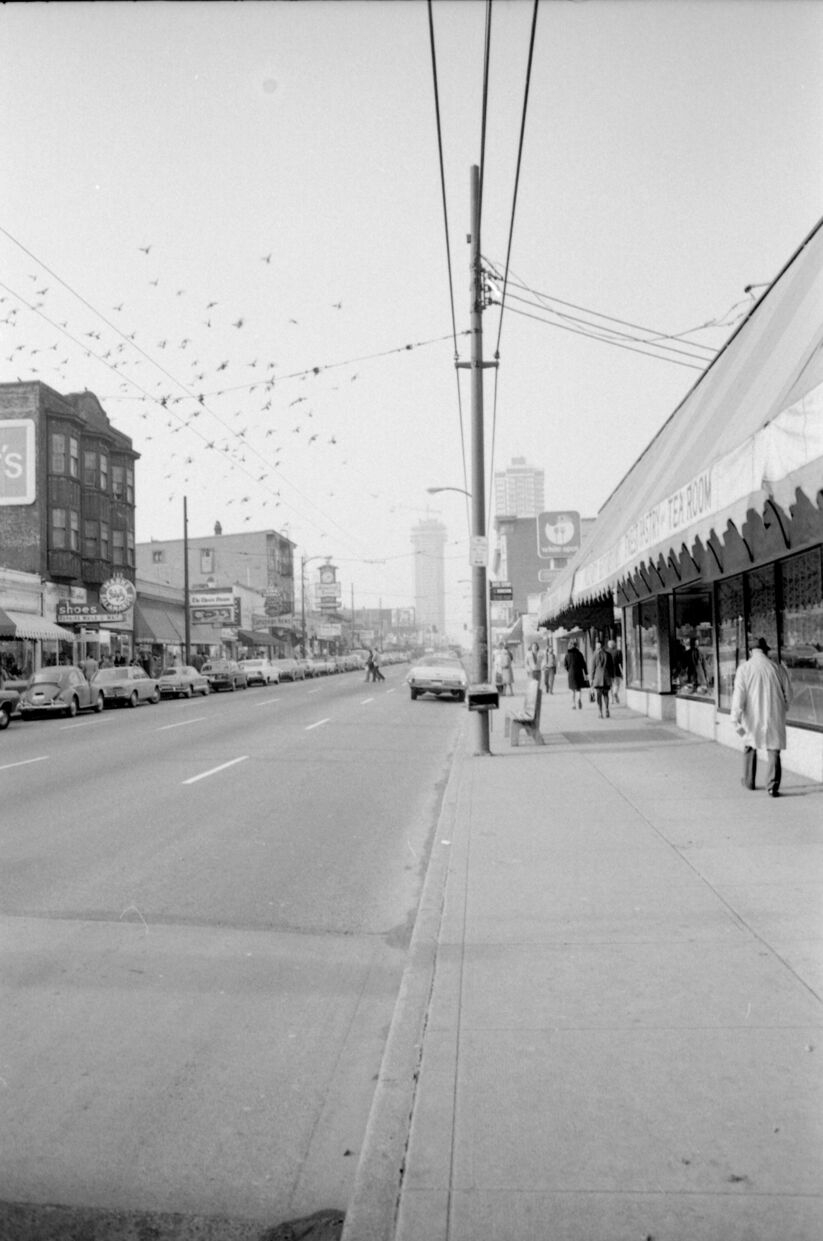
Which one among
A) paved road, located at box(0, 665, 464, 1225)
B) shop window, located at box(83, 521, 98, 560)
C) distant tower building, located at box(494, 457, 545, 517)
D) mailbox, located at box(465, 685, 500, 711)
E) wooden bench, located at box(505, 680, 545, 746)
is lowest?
paved road, located at box(0, 665, 464, 1225)

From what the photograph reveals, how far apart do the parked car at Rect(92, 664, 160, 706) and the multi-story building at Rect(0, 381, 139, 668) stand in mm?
4363

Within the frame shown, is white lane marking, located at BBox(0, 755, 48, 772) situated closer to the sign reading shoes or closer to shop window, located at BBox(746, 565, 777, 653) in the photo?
the sign reading shoes

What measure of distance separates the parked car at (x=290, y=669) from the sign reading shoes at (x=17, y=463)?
149 ft

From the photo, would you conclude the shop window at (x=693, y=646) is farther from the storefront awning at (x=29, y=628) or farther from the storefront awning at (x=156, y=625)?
the storefront awning at (x=156, y=625)

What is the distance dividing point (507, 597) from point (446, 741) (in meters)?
8.89

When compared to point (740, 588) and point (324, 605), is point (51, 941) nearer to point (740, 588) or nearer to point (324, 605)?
point (740, 588)

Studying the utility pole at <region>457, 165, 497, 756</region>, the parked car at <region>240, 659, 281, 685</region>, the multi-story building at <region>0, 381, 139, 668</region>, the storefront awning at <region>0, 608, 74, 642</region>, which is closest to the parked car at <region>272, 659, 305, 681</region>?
the parked car at <region>240, 659, 281, 685</region>

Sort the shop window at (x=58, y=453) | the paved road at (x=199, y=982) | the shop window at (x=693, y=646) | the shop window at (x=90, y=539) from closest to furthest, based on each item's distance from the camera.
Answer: the paved road at (x=199, y=982), the shop window at (x=693, y=646), the shop window at (x=58, y=453), the shop window at (x=90, y=539)

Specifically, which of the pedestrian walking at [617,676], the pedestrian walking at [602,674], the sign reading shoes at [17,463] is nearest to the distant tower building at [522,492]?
the pedestrian walking at [617,676]

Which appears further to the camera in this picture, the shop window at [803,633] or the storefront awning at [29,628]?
the storefront awning at [29,628]

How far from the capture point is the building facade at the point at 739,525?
7.57 meters

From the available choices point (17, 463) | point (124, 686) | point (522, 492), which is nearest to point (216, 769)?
point (17, 463)

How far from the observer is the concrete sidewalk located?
2889 mm

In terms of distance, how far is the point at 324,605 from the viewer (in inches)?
3511
